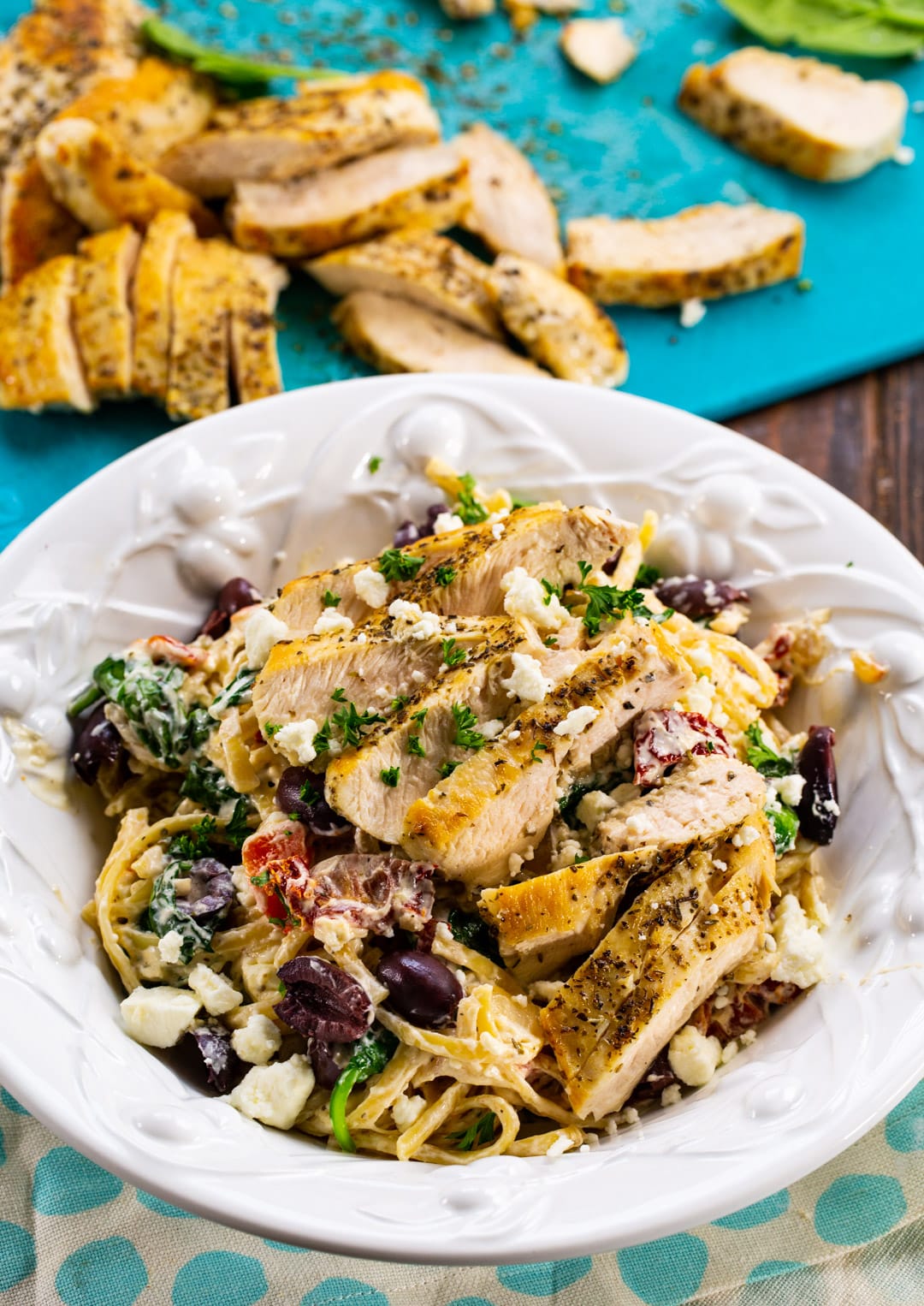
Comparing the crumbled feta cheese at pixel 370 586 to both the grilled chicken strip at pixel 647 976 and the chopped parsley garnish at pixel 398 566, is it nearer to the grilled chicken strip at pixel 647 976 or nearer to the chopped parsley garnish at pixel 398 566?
the chopped parsley garnish at pixel 398 566

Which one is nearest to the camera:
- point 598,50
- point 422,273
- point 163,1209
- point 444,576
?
point 444,576

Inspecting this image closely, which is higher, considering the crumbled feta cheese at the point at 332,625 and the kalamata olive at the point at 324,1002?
the crumbled feta cheese at the point at 332,625

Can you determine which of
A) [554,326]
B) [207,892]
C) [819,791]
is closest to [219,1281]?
[207,892]

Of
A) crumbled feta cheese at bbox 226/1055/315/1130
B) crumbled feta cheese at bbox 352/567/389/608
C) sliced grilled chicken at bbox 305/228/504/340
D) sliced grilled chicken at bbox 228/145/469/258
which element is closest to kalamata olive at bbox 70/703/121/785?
crumbled feta cheese at bbox 352/567/389/608

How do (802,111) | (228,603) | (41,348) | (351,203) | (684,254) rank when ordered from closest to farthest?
(228,603) → (41,348) → (351,203) → (684,254) → (802,111)

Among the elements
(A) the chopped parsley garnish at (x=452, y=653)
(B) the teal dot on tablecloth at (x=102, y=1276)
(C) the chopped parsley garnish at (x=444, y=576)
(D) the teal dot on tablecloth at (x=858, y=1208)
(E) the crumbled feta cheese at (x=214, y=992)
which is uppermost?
(C) the chopped parsley garnish at (x=444, y=576)

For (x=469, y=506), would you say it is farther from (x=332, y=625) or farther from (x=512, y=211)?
(x=512, y=211)


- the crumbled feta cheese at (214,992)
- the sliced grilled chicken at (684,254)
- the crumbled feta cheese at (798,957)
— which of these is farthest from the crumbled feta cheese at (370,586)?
the sliced grilled chicken at (684,254)

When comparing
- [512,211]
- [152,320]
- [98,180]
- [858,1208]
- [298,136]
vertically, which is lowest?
[858,1208]
